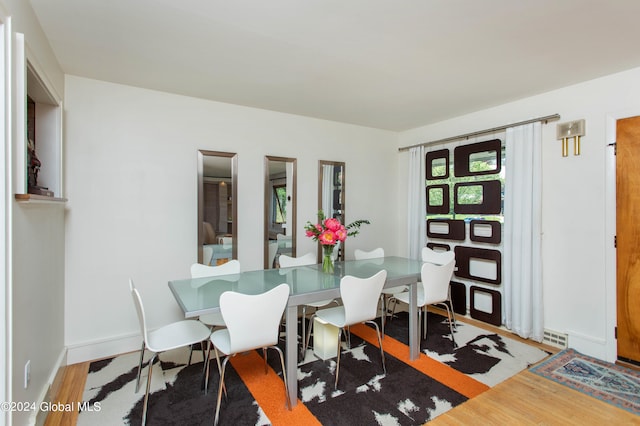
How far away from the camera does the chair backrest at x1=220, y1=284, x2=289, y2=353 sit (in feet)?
5.93

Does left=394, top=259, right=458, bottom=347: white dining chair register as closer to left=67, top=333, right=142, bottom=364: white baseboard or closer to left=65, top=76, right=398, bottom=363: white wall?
left=65, top=76, right=398, bottom=363: white wall

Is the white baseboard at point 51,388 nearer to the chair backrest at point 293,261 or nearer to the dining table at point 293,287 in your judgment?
the dining table at point 293,287

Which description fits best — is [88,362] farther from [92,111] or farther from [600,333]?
[600,333]

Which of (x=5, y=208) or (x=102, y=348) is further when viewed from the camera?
(x=102, y=348)

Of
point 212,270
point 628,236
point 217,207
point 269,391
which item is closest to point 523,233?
point 628,236

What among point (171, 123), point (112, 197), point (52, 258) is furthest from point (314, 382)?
point (171, 123)

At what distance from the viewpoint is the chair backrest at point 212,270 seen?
2.66m

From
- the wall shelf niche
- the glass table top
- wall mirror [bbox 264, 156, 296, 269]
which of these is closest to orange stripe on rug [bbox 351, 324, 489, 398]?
the glass table top

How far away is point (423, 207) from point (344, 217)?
3.59ft

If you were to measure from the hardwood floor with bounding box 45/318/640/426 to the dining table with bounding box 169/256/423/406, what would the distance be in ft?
2.90

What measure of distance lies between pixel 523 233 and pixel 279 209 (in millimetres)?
2626

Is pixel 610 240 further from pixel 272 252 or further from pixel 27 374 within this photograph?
pixel 27 374

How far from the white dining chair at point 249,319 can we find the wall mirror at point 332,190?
2120mm

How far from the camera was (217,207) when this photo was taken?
331 centimetres
